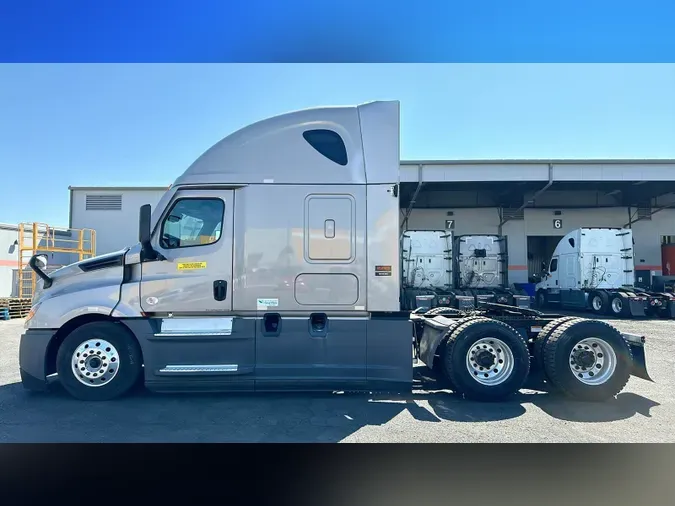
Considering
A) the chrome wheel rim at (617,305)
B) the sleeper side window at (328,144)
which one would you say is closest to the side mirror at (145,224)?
the sleeper side window at (328,144)

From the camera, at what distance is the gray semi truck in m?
5.30

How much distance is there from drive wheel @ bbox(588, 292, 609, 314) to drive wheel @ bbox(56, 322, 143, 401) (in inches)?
712

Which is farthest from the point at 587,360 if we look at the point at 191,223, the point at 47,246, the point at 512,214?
the point at 47,246

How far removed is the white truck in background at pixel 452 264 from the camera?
16.9 metres

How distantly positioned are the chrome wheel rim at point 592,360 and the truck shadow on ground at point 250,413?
37 cm

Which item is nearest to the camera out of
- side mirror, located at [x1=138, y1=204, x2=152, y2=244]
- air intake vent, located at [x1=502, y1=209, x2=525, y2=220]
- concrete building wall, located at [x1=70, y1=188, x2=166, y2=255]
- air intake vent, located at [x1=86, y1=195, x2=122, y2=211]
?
side mirror, located at [x1=138, y1=204, x2=152, y2=244]

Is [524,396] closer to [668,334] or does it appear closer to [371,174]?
[371,174]

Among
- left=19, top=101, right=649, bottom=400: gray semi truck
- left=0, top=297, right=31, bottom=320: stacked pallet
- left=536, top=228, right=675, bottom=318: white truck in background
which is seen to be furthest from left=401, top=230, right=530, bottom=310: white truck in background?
left=0, top=297, right=31, bottom=320: stacked pallet

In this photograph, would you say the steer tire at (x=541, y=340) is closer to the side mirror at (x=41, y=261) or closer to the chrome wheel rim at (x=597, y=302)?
the side mirror at (x=41, y=261)

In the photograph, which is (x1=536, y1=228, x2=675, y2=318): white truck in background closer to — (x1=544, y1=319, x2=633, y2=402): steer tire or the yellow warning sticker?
(x1=544, y1=319, x2=633, y2=402): steer tire

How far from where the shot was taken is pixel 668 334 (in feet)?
38.6

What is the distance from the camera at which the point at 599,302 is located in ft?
56.9

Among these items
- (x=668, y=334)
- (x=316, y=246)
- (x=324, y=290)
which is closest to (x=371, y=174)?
(x=316, y=246)

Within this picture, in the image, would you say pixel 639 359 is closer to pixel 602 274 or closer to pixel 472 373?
pixel 472 373
